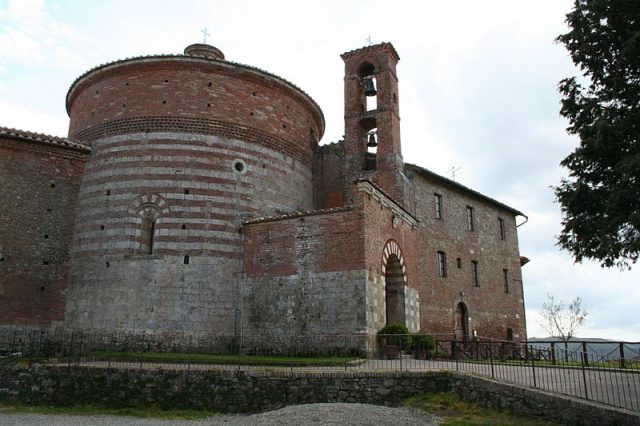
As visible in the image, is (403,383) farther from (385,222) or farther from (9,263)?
(9,263)

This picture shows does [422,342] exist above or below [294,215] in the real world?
below

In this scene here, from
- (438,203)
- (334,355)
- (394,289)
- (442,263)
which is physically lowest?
(334,355)

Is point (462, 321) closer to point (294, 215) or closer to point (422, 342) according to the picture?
point (422, 342)

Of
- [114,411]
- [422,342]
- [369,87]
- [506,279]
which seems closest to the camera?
[114,411]

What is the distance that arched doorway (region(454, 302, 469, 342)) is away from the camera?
25.5 metres

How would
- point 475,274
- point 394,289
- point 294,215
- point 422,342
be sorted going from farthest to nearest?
point 475,274 → point 394,289 → point 294,215 → point 422,342

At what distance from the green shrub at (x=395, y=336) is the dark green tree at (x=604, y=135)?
6.23m

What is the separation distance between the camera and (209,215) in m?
20.2

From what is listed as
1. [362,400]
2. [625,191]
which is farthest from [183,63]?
[625,191]

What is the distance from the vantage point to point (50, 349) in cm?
1839

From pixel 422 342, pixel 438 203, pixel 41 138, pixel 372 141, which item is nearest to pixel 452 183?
pixel 438 203

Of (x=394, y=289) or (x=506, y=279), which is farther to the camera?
(x=506, y=279)

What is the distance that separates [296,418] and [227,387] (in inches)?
108

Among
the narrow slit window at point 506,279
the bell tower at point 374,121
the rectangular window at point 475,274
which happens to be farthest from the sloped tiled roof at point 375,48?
the narrow slit window at point 506,279
